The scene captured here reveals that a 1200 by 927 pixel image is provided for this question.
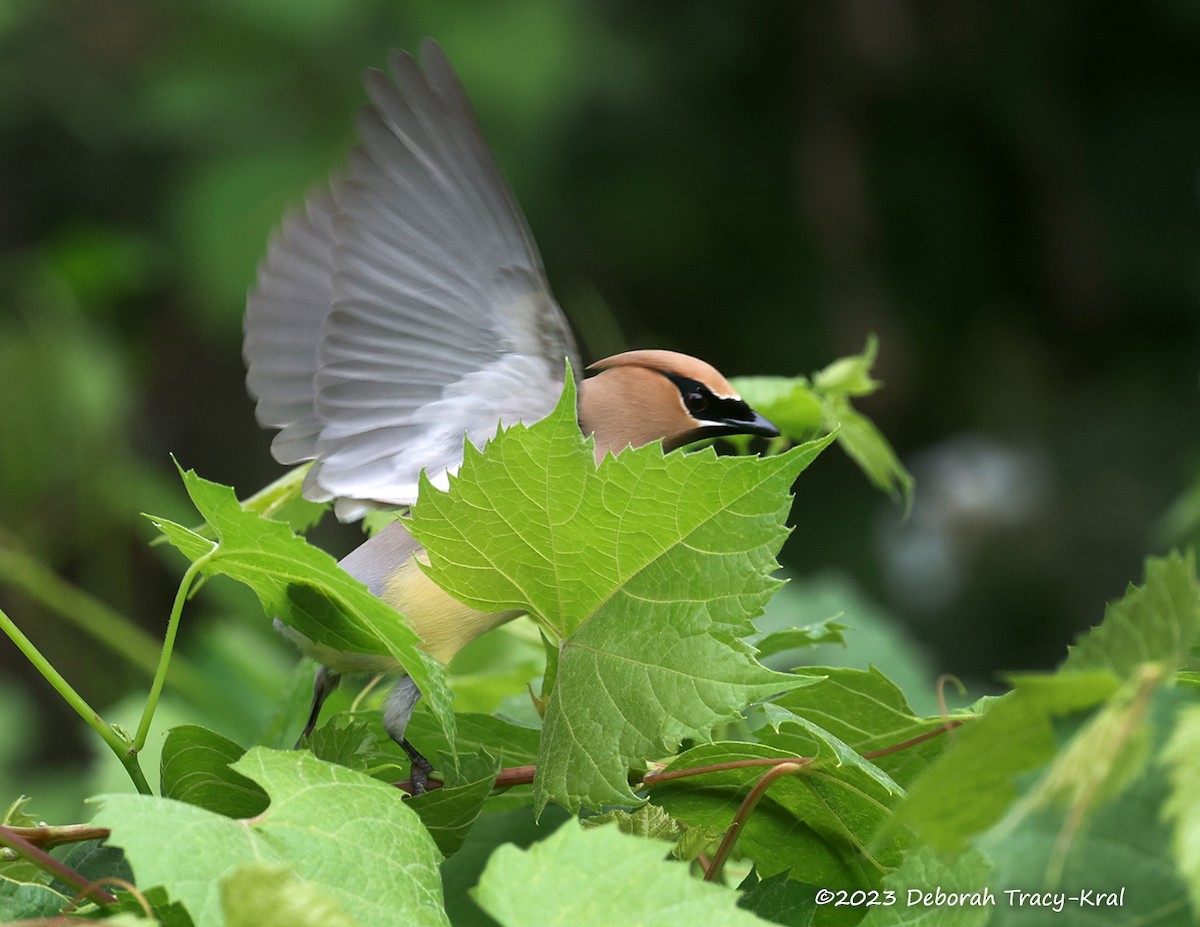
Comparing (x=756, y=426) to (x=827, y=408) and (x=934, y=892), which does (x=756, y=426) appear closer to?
(x=827, y=408)

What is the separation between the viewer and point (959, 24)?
3295 millimetres

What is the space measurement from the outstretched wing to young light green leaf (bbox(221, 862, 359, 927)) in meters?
0.50

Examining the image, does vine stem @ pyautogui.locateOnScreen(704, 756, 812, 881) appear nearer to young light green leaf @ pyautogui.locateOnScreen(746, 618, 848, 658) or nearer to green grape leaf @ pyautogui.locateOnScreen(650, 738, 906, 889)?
green grape leaf @ pyautogui.locateOnScreen(650, 738, 906, 889)

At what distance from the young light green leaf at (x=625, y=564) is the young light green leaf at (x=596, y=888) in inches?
3.6

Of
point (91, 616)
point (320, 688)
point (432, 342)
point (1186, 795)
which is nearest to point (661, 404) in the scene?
point (432, 342)

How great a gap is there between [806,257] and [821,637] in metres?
2.51

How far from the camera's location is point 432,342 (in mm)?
969

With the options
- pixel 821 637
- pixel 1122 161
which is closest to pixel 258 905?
pixel 821 637

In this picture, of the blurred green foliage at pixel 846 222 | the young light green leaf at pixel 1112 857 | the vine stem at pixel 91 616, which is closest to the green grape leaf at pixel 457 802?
the young light green leaf at pixel 1112 857

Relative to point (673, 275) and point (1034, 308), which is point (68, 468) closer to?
point (673, 275)

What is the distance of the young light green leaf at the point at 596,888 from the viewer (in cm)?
49

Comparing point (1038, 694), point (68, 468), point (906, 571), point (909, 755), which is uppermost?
point (1038, 694)

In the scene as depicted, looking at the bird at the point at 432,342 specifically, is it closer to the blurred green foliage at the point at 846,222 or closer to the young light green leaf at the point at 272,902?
the young light green leaf at the point at 272,902

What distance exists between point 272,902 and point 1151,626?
0.32 metres
